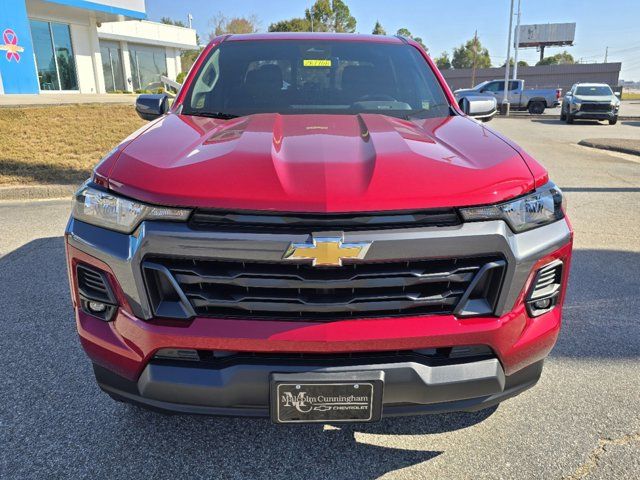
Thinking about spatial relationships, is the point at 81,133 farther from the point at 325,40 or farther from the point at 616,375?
the point at 616,375

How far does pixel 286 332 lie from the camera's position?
5.66 feet

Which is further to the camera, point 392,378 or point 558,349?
point 558,349

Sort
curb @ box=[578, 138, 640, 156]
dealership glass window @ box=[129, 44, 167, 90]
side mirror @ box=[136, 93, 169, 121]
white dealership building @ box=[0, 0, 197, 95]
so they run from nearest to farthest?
side mirror @ box=[136, 93, 169, 121], curb @ box=[578, 138, 640, 156], white dealership building @ box=[0, 0, 197, 95], dealership glass window @ box=[129, 44, 167, 90]

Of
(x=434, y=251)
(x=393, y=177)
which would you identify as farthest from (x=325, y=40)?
(x=434, y=251)

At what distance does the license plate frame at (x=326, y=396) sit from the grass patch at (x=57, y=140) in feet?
23.3

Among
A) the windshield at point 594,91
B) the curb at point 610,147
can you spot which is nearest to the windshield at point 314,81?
the curb at point 610,147

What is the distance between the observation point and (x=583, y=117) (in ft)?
70.4

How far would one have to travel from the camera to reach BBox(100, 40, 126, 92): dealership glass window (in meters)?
28.9

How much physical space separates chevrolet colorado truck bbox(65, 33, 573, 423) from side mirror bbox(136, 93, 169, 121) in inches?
63.4

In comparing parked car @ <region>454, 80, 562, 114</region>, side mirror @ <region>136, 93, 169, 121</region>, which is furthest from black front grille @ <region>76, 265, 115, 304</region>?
parked car @ <region>454, 80, 562, 114</region>

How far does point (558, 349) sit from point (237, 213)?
232 centimetres

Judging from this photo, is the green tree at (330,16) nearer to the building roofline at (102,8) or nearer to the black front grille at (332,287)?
the building roofline at (102,8)

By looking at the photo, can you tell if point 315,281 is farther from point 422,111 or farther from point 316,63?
point 316,63

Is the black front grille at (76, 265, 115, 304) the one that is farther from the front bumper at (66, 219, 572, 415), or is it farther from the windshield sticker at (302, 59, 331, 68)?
the windshield sticker at (302, 59, 331, 68)
